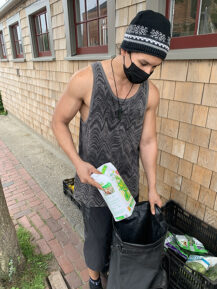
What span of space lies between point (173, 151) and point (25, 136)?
520 centimetres

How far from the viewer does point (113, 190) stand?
1.44 metres

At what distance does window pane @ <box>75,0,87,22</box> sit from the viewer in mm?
3627

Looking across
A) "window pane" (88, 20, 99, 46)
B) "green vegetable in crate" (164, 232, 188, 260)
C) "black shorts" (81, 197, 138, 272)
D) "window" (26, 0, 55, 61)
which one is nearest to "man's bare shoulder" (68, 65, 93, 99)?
"black shorts" (81, 197, 138, 272)

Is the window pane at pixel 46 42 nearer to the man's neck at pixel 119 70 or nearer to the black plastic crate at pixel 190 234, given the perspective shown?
the man's neck at pixel 119 70

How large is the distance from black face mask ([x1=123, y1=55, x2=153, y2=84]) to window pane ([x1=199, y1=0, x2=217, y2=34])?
3.30 ft

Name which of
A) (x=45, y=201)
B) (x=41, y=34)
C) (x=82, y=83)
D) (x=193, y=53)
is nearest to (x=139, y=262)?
(x=82, y=83)

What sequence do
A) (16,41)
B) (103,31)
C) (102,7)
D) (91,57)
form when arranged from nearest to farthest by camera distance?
(102,7), (103,31), (91,57), (16,41)

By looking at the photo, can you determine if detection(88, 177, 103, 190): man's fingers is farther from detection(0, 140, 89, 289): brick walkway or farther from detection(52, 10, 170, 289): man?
detection(0, 140, 89, 289): brick walkway

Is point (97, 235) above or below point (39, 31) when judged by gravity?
below

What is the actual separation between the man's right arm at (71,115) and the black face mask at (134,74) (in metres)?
0.28

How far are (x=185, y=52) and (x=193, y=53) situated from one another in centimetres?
9

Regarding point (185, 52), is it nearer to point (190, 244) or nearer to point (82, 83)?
point (82, 83)

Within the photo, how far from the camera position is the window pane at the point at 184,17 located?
209 cm

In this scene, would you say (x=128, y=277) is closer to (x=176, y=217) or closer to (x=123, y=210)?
(x=123, y=210)
